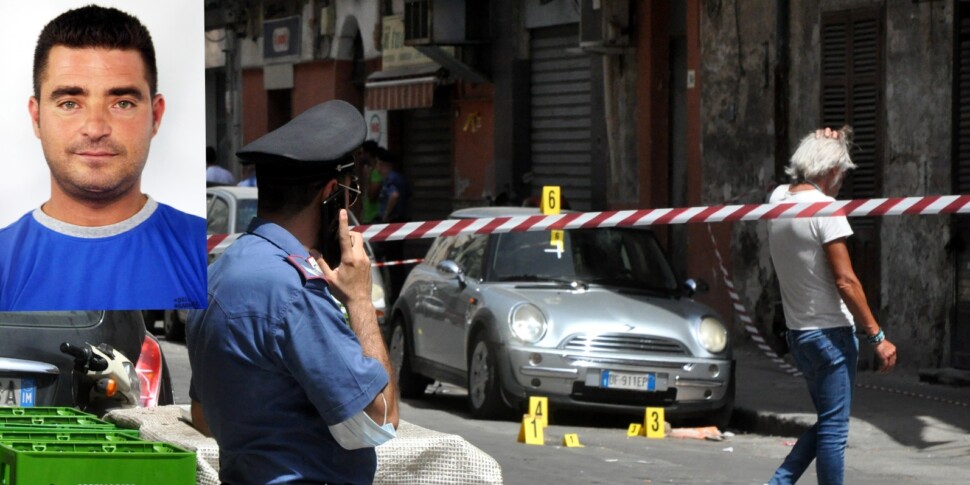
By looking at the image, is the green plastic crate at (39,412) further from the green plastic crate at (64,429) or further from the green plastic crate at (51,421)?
the green plastic crate at (64,429)

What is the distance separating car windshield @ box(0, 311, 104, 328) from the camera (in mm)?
7492

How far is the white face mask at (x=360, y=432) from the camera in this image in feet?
12.4

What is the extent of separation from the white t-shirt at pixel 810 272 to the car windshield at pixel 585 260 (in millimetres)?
5244

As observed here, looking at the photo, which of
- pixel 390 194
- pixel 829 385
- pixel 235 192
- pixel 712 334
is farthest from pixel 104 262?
pixel 390 194

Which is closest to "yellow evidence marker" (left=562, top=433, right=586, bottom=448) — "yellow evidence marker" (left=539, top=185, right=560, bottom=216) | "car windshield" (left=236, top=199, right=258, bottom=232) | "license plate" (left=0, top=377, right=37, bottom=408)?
"yellow evidence marker" (left=539, top=185, right=560, bottom=216)

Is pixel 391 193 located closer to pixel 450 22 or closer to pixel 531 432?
pixel 450 22

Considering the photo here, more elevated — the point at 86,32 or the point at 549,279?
the point at 86,32

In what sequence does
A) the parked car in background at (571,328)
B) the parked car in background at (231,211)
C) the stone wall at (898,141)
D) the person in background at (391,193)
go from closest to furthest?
the parked car in background at (571,328), the stone wall at (898,141), the parked car in background at (231,211), the person in background at (391,193)

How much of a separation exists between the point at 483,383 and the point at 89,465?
9.18 m

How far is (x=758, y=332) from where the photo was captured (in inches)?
704

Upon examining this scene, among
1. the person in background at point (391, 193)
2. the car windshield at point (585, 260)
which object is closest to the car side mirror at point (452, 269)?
the car windshield at point (585, 260)

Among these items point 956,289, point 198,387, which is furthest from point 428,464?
point 956,289

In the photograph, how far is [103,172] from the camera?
4.47 meters

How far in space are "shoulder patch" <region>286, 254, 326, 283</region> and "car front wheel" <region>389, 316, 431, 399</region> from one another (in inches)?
416
